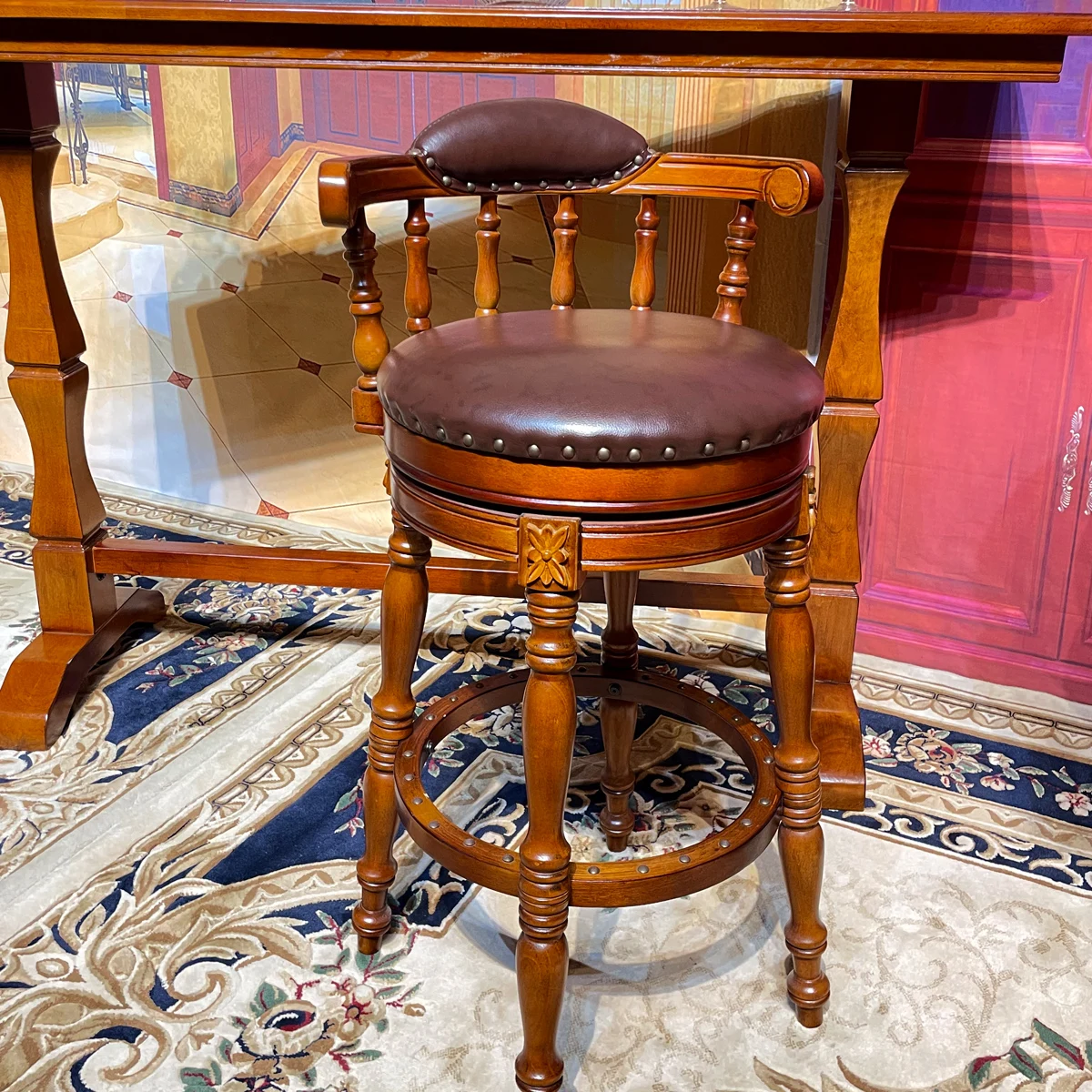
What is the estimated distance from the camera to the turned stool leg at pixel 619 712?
1.64m

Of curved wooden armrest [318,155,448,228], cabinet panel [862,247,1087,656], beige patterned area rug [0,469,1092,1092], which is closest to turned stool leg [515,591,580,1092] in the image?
beige patterned area rug [0,469,1092,1092]

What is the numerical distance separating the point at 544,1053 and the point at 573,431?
66 cm

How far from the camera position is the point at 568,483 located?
1.08 meters

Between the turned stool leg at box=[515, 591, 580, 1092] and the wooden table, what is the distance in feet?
2.44

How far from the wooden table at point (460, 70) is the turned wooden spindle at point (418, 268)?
0.18 metres

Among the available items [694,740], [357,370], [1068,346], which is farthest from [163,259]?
[1068,346]

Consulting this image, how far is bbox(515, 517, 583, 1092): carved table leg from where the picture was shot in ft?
3.59

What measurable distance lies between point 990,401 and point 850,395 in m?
0.46

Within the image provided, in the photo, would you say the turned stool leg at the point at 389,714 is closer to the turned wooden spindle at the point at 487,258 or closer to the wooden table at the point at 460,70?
the turned wooden spindle at the point at 487,258

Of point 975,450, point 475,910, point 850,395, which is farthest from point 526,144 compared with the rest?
point 975,450

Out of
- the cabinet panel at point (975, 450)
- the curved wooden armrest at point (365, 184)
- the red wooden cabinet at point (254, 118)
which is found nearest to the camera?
the curved wooden armrest at point (365, 184)

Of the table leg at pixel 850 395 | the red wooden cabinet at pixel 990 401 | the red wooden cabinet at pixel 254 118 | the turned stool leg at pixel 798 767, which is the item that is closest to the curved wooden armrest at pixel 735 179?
the table leg at pixel 850 395

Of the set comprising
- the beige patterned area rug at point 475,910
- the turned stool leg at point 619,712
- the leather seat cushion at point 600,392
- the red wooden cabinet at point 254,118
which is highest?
the red wooden cabinet at point 254,118

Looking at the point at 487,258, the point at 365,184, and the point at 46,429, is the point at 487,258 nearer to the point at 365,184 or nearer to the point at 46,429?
the point at 365,184
